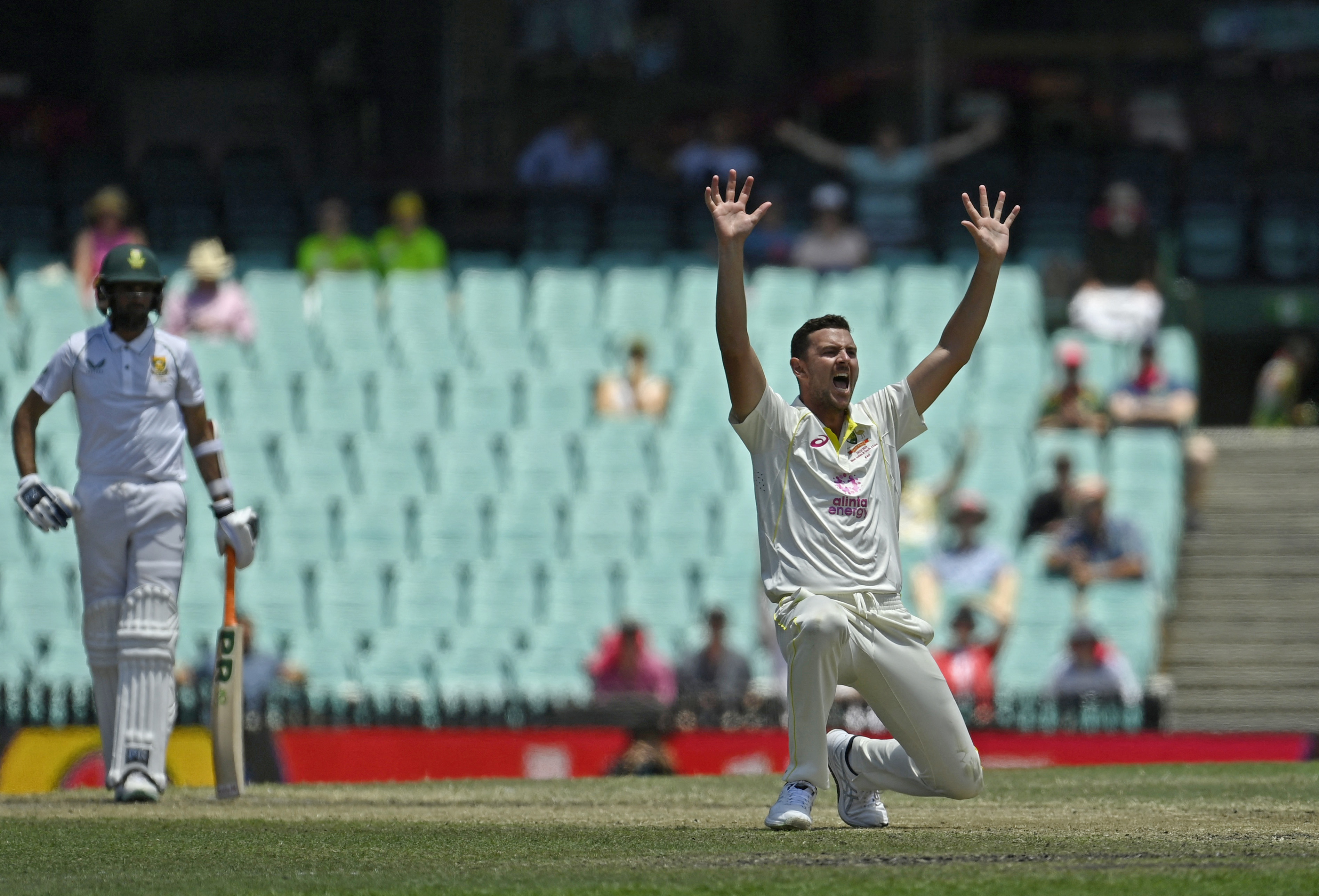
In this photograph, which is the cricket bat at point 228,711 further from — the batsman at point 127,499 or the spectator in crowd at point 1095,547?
the spectator in crowd at point 1095,547

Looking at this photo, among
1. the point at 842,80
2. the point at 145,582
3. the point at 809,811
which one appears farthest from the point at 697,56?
the point at 809,811

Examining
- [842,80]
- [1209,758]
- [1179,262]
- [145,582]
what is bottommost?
[1209,758]

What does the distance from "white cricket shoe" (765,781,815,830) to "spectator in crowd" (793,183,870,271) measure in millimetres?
11164

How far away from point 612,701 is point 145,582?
4099 mm

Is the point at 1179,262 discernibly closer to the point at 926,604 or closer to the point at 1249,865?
the point at 926,604

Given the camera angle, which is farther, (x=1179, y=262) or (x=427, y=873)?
(x=1179, y=262)

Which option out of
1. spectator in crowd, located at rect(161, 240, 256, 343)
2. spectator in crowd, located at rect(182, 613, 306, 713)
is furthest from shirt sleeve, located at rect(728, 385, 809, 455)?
spectator in crowd, located at rect(161, 240, 256, 343)

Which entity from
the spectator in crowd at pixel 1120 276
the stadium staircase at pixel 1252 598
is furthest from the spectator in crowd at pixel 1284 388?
the spectator in crowd at pixel 1120 276

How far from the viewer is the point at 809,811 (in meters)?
6.94

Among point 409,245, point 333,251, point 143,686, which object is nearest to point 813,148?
point 409,245

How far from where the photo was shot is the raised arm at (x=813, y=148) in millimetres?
19266

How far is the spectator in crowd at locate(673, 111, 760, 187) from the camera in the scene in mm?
18984

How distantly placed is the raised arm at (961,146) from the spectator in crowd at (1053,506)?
4.80m

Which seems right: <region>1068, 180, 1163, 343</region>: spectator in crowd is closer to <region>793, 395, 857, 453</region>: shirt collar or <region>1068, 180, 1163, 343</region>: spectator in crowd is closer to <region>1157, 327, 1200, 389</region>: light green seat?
<region>1157, 327, 1200, 389</region>: light green seat
